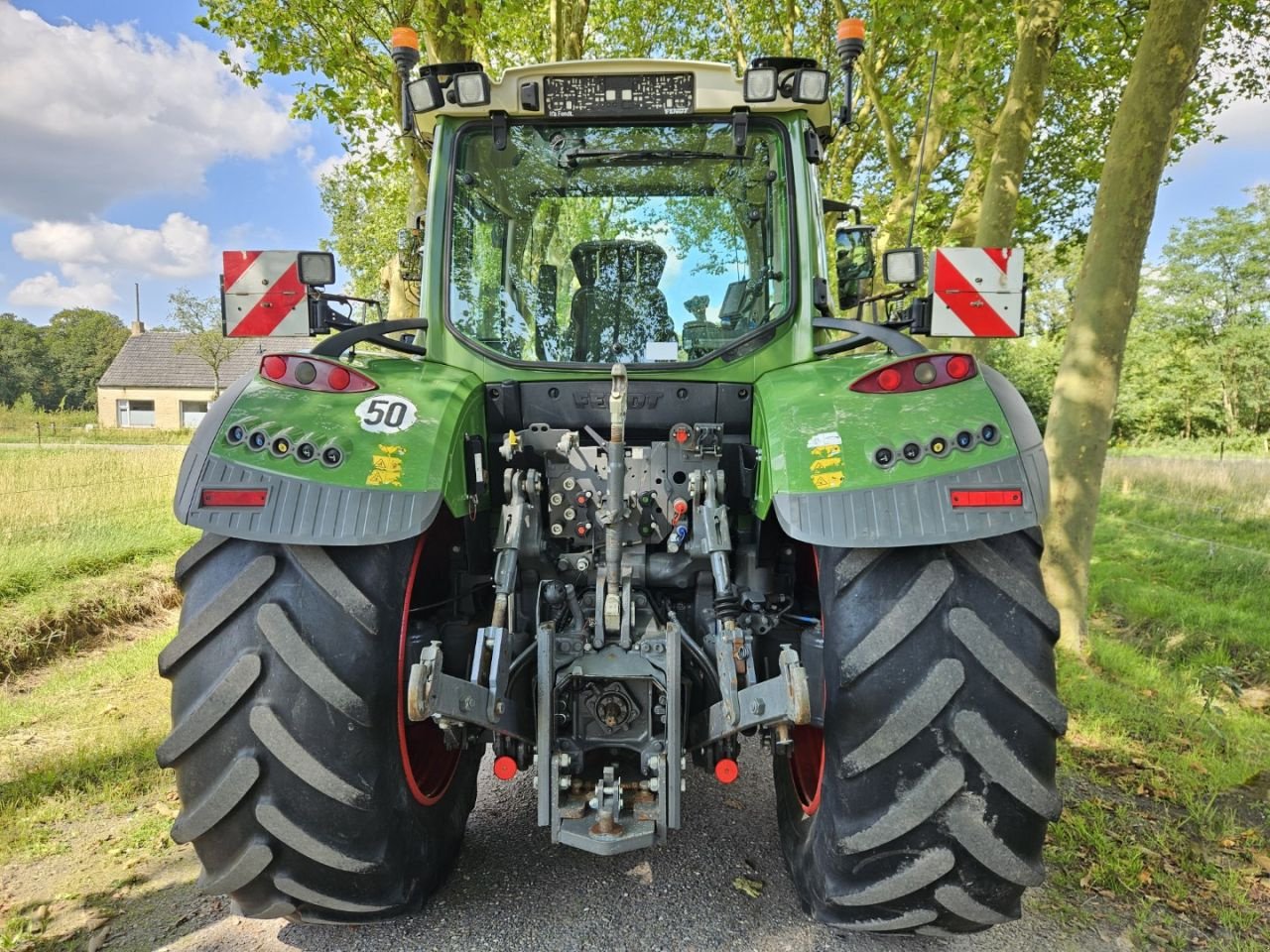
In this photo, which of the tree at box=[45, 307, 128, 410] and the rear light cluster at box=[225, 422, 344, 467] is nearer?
the rear light cluster at box=[225, 422, 344, 467]

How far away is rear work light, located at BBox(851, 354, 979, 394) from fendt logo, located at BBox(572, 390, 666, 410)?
864 mm

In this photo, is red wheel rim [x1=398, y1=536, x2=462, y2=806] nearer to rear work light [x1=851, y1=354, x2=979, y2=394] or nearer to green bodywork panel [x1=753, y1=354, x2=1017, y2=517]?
green bodywork panel [x1=753, y1=354, x2=1017, y2=517]

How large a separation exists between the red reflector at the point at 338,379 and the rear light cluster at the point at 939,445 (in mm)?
1505

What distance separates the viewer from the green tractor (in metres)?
1.96

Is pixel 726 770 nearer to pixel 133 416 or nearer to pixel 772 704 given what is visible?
pixel 772 704

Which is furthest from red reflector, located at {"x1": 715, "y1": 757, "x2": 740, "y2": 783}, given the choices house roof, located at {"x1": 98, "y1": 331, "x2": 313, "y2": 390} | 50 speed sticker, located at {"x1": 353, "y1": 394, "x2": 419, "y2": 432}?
house roof, located at {"x1": 98, "y1": 331, "x2": 313, "y2": 390}

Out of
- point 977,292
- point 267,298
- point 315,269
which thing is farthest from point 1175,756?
point 267,298

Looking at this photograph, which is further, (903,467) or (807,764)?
(807,764)

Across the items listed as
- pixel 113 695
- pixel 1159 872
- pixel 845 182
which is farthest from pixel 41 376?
pixel 1159 872

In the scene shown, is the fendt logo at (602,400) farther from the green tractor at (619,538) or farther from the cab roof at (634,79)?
the cab roof at (634,79)

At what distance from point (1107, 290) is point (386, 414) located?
491 cm

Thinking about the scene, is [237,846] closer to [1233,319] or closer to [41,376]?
[1233,319]

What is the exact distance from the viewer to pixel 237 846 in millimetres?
2014

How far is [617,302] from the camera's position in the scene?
310 centimetres
